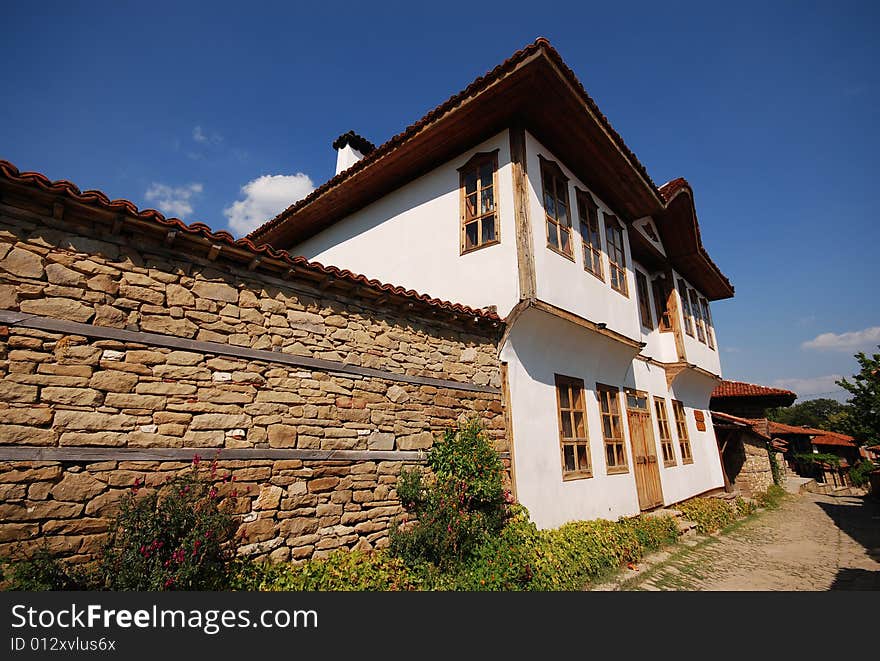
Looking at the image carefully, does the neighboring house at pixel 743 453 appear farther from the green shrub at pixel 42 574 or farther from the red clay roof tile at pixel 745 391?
the green shrub at pixel 42 574

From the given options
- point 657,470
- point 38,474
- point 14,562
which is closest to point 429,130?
point 38,474

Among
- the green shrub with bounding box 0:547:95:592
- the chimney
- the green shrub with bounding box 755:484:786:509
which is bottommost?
the green shrub with bounding box 755:484:786:509

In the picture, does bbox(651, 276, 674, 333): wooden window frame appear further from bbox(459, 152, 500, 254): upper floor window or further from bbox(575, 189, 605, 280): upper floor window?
bbox(459, 152, 500, 254): upper floor window

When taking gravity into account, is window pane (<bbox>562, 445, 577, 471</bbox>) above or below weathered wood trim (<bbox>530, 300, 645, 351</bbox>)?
below

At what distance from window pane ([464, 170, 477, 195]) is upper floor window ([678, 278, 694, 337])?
8532 millimetres

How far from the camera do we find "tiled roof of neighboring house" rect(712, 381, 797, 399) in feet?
54.6

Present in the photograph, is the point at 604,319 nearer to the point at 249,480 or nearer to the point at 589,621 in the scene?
the point at 589,621

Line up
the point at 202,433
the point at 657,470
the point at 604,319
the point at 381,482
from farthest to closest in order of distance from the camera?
the point at 657,470, the point at 604,319, the point at 381,482, the point at 202,433

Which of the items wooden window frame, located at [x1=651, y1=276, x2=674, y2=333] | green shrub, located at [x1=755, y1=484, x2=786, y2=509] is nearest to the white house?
wooden window frame, located at [x1=651, y1=276, x2=674, y2=333]

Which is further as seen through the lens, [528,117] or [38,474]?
[528,117]

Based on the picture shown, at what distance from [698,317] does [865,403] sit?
15.0ft

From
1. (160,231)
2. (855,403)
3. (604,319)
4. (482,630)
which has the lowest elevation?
(482,630)

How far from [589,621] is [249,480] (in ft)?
10.3

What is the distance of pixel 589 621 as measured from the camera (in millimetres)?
3129
